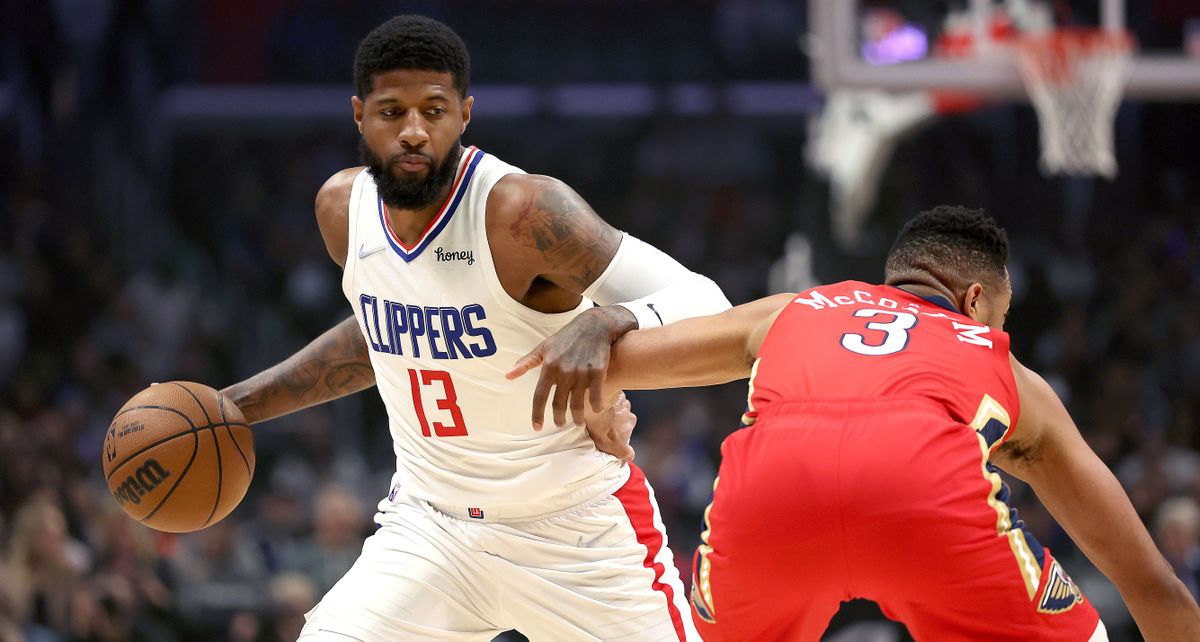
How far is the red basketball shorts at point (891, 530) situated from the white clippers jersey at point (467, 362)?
100cm

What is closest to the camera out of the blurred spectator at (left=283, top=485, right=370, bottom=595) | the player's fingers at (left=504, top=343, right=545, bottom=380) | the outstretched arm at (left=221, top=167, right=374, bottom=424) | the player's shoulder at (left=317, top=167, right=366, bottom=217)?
the player's fingers at (left=504, top=343, right=545, bottom=380)

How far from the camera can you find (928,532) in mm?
2680

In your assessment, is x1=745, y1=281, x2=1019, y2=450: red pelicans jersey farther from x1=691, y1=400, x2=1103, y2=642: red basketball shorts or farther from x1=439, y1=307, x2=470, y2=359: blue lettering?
x1=439, y1=307, x2=470, y2=359: blue lettering

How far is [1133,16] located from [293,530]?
6344 millimetres

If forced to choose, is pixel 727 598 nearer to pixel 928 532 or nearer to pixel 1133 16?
pixel 928 532

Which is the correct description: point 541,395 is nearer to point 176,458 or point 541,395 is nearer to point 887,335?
point 887,335

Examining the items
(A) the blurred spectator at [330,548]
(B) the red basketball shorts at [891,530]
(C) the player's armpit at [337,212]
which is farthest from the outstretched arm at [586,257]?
(A) the blurred spectator at [330,548]

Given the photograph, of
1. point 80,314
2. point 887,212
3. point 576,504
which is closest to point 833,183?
point 887,212

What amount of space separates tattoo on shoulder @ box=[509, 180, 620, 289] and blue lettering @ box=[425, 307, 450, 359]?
327mm

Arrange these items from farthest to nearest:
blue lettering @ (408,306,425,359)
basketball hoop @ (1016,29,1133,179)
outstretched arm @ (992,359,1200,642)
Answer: basketball hoop @ (1016,29,1133,179) < blue lettering @ (408,306,425,359) < outstretched arm @ (992,359,1200,642)

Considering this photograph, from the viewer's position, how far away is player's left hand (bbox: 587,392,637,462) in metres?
3.78

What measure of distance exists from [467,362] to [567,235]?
0.46 meters

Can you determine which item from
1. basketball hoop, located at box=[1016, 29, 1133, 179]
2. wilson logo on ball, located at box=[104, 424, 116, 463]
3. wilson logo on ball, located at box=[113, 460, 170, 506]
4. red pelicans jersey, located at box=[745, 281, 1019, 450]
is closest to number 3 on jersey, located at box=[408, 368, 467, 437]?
wilson logo on ball, located at box=[113, 460, 170, 506]

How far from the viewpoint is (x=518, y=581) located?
3719 mm
